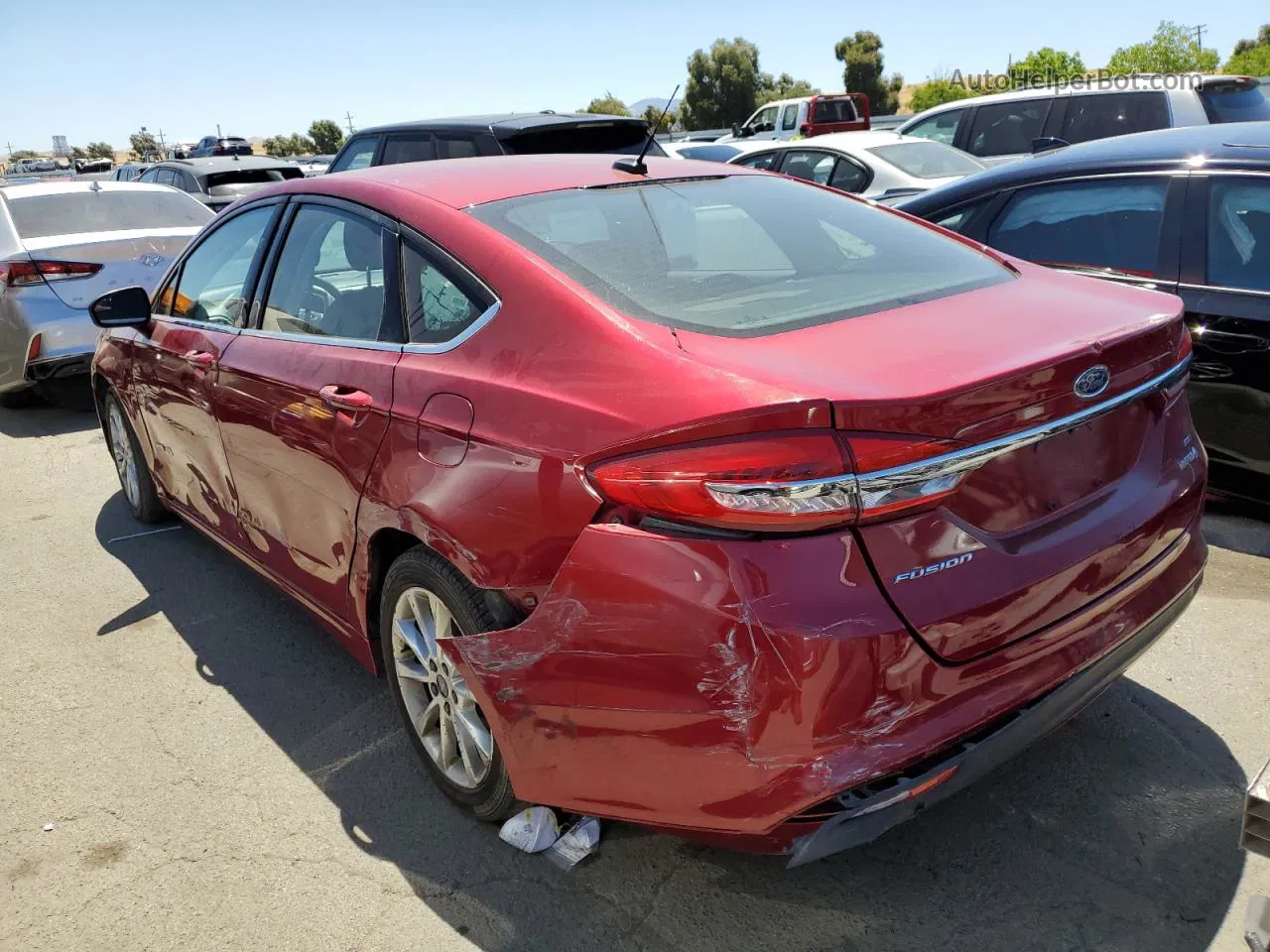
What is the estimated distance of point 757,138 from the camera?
891 inches

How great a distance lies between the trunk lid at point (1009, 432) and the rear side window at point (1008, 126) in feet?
29.7

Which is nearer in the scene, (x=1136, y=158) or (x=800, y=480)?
(x=800, y=480)

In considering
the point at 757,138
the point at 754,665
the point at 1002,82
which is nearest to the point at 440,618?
the point at 754,665

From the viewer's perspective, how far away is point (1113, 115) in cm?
998

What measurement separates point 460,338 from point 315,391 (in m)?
0.68

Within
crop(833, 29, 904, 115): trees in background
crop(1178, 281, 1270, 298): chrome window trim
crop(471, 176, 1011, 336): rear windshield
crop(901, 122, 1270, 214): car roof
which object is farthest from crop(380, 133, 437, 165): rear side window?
crop(833, 29, 904, 115): trees in background

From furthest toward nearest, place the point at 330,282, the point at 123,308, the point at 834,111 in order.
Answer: the point at 834,111 < the point at 123,308 < the point at 330,282

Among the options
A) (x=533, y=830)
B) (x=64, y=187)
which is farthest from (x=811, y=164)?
(x=533, y=830)

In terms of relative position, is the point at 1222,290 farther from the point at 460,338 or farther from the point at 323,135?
the point at 323,135

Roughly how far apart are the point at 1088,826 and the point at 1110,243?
2693 millimetres

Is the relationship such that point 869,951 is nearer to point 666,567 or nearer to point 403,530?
point 666,567

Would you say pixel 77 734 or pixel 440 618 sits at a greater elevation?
pixel 440 618

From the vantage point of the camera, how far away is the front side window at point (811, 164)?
32.8 feet

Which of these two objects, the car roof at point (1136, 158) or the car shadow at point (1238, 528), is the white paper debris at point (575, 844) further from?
the car roof at point (1136, 158)
